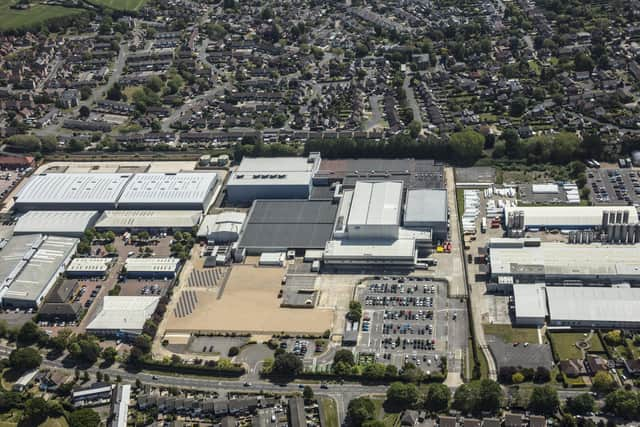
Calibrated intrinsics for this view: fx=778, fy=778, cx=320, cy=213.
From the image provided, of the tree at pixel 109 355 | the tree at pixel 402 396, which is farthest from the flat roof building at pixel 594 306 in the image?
the tree at pixel 109 355

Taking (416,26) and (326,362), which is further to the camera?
(416,26)

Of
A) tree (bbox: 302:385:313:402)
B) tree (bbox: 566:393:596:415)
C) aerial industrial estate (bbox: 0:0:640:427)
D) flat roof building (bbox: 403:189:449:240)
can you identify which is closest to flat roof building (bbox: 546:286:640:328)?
aerial industrial estate (bbox: 0:0:640:427)

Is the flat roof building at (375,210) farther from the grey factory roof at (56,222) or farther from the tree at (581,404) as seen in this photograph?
the grey factory roof at (56,222)

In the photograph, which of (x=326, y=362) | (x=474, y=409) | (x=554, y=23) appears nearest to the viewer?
(x=474, y=409)

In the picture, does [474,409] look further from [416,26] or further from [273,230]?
[416,26]

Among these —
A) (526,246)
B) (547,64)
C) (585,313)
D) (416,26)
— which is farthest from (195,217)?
(416,26)

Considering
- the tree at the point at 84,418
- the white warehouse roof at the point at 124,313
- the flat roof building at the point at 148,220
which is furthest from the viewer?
the flat roof building at the point at 148,220

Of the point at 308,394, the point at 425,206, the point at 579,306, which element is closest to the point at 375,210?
the point at 425,206
